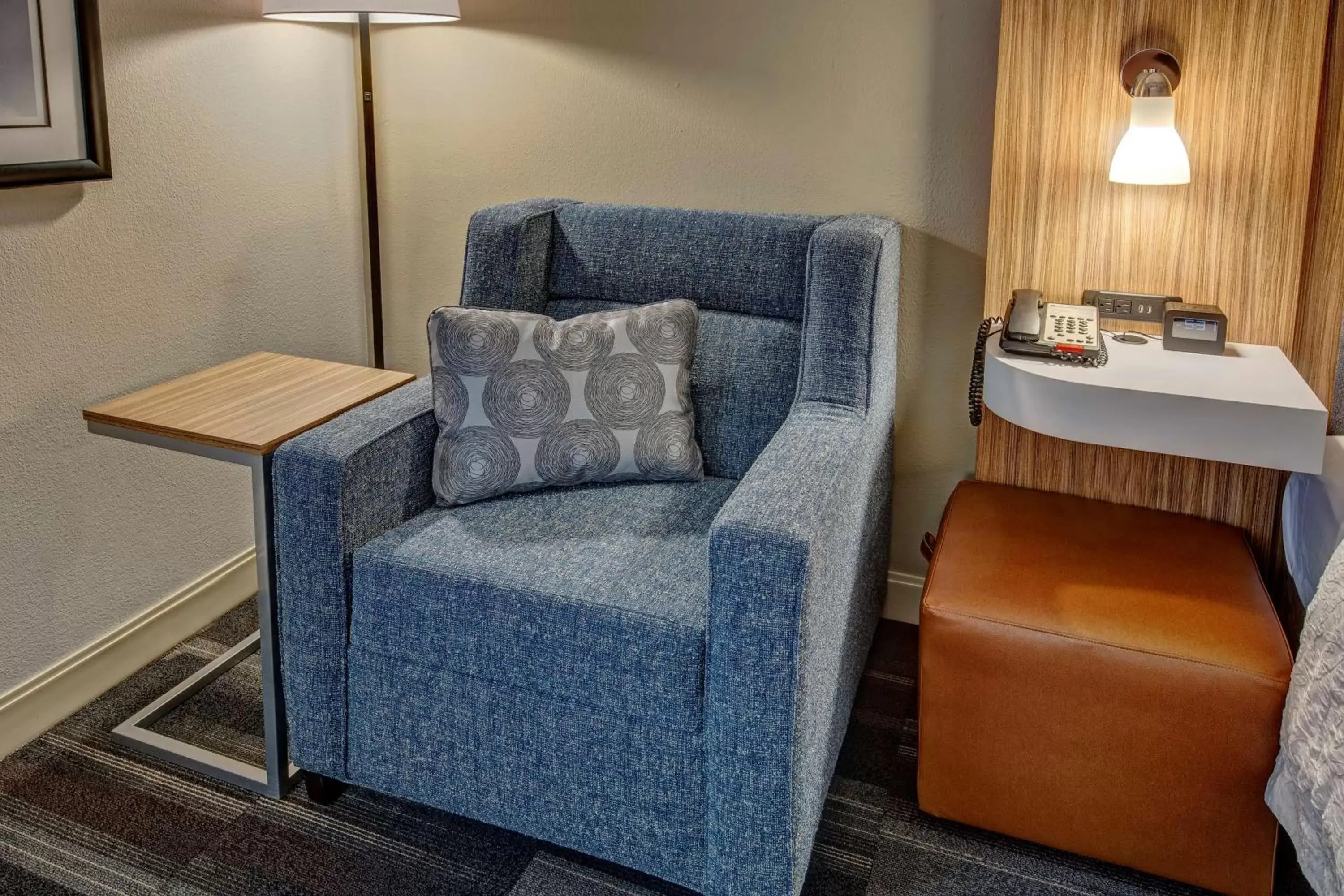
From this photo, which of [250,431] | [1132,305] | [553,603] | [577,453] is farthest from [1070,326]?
[250,431]

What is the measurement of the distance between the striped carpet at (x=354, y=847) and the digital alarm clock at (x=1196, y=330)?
0.84 m

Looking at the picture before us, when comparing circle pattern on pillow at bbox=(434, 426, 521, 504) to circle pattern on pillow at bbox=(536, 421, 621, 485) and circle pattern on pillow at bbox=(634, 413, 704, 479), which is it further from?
circle pattern on pillow at bbox=(634, 413, 704, 479)

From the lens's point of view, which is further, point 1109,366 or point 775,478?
point 1109,366

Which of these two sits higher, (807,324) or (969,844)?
(807,324)

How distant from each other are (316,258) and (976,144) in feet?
4.86

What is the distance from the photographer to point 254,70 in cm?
240

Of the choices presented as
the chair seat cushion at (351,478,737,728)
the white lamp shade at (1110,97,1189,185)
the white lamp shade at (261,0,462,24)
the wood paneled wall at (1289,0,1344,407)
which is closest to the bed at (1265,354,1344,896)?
the wood paneled wall at (1289,0,1344,407)

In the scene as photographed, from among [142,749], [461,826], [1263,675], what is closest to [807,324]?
[1263,675]

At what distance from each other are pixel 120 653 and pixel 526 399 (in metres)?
1.02

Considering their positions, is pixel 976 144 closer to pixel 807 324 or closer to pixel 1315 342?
pixel 807 324

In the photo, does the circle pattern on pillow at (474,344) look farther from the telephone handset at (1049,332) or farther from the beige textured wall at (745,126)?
the telephone handset at (1049,332)

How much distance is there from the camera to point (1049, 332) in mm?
1915

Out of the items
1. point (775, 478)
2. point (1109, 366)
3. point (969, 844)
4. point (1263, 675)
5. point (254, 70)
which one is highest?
point (254, 70)

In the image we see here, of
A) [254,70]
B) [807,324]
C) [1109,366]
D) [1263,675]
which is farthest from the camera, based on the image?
[254,70]
